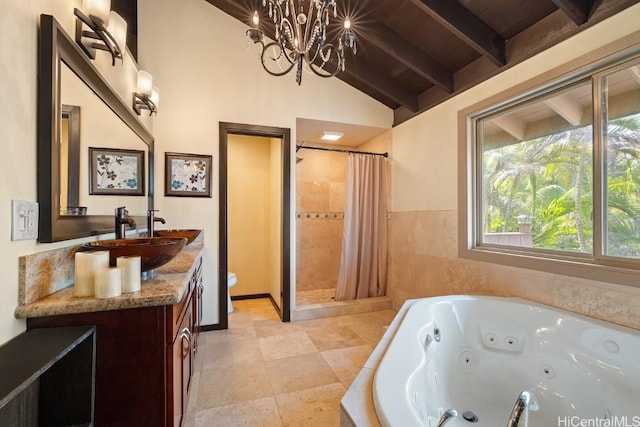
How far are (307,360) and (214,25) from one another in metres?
3.22

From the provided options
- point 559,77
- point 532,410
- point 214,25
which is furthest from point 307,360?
point 214,25

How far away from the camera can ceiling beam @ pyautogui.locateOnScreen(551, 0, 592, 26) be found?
1.55 meters

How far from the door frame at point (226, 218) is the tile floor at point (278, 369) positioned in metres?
0.24

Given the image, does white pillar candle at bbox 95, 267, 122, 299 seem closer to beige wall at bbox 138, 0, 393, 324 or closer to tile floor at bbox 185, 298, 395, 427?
tile floor at bbox 185, 298, 395, 427

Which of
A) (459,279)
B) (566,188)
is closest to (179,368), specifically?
(459,279)

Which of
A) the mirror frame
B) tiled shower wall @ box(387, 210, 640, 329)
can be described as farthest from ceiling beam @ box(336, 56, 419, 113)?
the mirror frame

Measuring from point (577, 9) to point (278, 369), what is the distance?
9.62 feet

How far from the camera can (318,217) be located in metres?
3.98

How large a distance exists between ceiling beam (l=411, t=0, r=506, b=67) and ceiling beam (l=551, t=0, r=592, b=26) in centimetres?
48

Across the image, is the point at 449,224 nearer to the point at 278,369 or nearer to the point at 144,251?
the point at 278,369

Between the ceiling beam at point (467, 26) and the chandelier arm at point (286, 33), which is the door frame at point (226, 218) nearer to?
the chandelier arm at point (286, 33)

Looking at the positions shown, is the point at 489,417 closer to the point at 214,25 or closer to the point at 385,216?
the point at 385,216

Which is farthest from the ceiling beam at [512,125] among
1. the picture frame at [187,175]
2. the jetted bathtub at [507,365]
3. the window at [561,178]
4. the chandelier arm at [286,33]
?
the picture frame at [187,175]

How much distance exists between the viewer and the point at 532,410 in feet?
4.52
